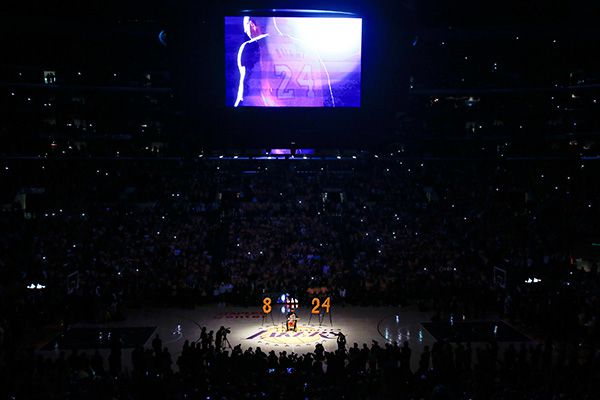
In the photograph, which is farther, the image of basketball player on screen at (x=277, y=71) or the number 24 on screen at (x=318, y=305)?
the image of basketball player on screen at (x=277, y=71)

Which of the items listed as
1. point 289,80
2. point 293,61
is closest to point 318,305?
point 289,80

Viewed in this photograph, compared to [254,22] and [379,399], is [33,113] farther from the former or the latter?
[379,399]

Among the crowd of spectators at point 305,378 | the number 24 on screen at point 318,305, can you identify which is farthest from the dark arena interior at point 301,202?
the number 24 on screen at point 318,305

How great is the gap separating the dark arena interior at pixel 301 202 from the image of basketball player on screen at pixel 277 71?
0.26 feet

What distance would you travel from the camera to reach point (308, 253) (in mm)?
28266

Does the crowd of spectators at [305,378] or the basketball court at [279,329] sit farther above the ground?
the crowd of spectators at [305,378]

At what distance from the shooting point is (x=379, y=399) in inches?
496

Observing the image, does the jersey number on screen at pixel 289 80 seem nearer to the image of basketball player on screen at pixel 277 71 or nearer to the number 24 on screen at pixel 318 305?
the image of basketball player on screen at pixel 277 71

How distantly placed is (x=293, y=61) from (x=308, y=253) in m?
9.45

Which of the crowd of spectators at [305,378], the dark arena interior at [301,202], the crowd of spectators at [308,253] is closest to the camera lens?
the crowd of spectators at [305,378]

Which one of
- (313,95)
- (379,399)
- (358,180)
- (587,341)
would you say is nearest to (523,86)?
(358,180)

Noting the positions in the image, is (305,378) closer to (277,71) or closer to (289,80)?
(289,80)

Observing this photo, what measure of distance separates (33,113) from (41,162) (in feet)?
12.5

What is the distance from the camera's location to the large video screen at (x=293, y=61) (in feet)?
75.4
